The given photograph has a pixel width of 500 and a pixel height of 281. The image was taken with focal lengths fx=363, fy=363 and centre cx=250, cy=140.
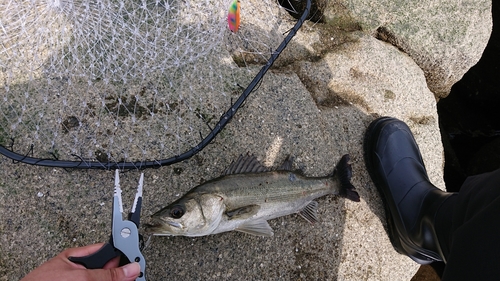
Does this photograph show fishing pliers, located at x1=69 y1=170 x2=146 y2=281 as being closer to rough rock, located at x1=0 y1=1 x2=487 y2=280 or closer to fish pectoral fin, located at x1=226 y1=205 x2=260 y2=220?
rough rock, located at x1=0 y1=1 x2=487 y2=280

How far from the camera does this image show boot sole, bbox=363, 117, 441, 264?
360cm

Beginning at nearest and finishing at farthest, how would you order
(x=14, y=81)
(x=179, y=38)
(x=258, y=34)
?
(x=14, y=81), (x=179, y=38), (x=258, y=34)

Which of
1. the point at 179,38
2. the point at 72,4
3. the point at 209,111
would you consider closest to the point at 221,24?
the point at 179,38

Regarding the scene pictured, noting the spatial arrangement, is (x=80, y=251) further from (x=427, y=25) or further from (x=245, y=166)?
(x=427, y=25)

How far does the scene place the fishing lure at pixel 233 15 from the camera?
3.52 m

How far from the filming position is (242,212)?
3.10m

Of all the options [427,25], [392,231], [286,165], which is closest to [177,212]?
[286,165]

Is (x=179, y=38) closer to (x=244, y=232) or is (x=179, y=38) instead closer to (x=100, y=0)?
(x=100, y=0)

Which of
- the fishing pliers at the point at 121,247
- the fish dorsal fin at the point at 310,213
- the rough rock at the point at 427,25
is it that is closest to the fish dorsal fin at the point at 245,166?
the fish dorsal fin at the point at 310,213

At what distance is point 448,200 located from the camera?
3168mm

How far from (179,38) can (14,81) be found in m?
1.62

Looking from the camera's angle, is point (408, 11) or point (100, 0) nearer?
point (100, 0)

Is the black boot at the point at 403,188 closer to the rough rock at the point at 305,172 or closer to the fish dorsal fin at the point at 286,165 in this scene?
the rough rock at the point at 305,172

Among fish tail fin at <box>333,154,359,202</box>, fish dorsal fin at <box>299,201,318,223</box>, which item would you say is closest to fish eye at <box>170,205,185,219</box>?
fish dorsal fin at <box>299,201,318,223</box>
